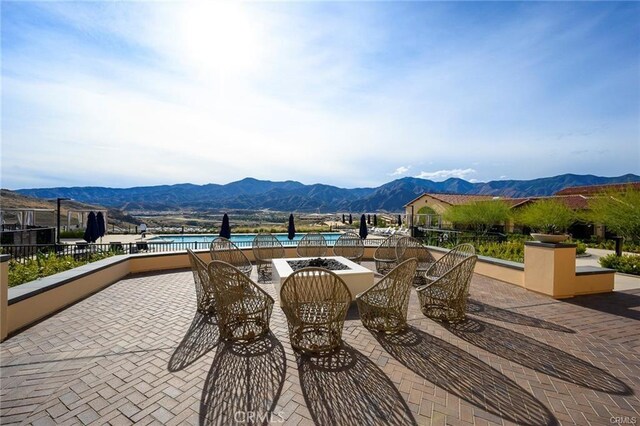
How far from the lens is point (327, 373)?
2.75 meters

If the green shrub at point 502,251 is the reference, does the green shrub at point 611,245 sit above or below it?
below

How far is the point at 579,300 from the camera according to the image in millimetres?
5117

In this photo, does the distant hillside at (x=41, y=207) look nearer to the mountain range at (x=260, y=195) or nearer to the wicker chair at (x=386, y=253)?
the wicker chair at (x=386, y=253)

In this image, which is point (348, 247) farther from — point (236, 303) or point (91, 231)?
point (91, 231)

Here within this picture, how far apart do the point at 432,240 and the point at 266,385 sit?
365 inches

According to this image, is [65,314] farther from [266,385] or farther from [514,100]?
[514,100]

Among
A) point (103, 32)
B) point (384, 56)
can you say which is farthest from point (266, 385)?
point (384, 56)

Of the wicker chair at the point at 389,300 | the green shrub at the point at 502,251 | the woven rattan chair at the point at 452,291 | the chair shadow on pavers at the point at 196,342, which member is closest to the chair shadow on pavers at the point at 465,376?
the wicker chair at the point at 389,300

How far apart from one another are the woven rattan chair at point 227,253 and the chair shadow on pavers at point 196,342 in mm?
2116

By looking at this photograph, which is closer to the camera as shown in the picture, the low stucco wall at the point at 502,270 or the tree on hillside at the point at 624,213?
the low stucco wall at the point at 502,270

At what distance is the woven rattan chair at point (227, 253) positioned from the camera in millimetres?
6254
